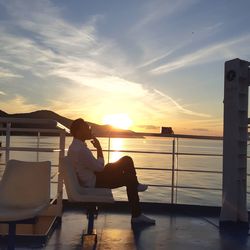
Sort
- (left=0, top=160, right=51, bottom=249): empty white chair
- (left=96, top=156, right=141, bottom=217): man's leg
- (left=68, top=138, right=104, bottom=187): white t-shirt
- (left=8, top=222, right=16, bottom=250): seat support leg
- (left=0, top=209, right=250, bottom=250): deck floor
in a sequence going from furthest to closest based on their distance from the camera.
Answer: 1. (left=96, top=156, right=141, bottom=217): man's leg
2. (left=68, top=138, right=104, bottom=187): white t-shirt
3. (left=0, top=209, right=250, bottom=250): deck floor
4. (left=0, top=160, right=51, bottom=249): empty white chair
5. (left=8, top=222, right=16, bottom=250): seat support leg

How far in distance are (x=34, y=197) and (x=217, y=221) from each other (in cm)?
214

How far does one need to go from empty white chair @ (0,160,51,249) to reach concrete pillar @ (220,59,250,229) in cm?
200

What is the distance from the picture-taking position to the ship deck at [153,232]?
3.35 meters

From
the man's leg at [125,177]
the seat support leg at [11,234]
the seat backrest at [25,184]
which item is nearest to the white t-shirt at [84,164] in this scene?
the man's leg at [125,177]

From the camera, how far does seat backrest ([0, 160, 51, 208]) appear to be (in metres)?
2.80

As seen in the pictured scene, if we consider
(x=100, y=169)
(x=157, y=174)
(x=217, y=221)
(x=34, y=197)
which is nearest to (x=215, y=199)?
(x=157, y=174)

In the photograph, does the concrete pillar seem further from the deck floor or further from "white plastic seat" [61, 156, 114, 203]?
"white plastic seat" [61, 156, 114, 203]

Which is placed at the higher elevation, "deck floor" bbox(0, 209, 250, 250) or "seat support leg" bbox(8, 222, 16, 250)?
"seat support leg" bbox(8, 222, 16, 250)

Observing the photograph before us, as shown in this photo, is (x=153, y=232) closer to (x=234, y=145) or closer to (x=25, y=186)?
(x=234, y=145)

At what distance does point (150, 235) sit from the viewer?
12.0 feet

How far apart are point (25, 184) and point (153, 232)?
138cm

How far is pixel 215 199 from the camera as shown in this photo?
11.9 metres

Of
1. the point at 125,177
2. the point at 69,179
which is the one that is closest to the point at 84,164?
the point at 69,179

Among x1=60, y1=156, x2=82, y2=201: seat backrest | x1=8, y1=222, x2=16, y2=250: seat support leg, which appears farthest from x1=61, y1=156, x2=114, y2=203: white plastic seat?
x1=8, y1=222, x2=16, y2=250: seat support leg
